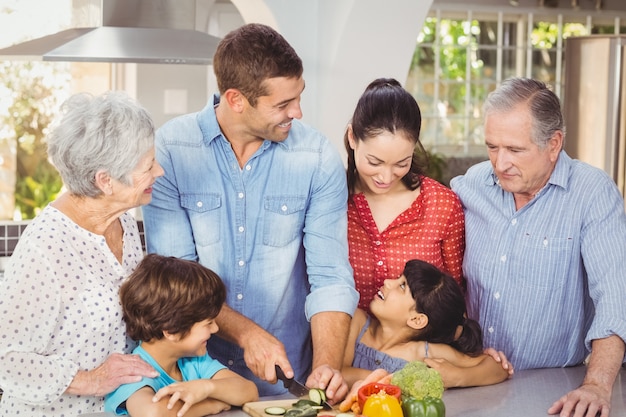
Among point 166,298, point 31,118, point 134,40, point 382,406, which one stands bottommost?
point 382,406

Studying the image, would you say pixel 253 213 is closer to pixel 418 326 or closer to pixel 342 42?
pixel 418 326

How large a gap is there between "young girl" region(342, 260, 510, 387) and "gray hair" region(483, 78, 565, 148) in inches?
17.8

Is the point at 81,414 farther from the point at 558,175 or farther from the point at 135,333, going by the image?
the point at 558,175

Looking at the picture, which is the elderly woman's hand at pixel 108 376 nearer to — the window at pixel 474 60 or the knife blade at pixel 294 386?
the knife blade at pixel 294 386

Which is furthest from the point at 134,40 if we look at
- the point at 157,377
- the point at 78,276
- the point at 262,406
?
the point at 262,406

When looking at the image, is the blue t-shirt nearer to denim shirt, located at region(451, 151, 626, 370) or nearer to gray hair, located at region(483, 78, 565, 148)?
denim shirt, located at region(451, 151, 626, 370)

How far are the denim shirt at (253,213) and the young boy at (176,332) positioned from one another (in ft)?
0.91

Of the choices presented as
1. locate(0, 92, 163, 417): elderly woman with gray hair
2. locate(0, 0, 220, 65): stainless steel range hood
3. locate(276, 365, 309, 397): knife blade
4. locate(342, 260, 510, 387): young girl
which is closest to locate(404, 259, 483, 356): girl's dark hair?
locate(342, 260, 510, 387): young girl

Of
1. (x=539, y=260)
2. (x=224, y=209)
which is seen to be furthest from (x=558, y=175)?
(x=224, y=209)

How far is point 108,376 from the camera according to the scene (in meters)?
2.20

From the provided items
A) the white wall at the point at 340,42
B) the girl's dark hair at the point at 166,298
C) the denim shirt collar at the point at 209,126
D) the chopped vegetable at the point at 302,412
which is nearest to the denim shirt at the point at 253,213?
the denim shirt collar at the point at 209,126

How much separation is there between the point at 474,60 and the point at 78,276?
676 cm

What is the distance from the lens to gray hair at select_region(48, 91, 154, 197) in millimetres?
2203

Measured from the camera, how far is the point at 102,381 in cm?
220
